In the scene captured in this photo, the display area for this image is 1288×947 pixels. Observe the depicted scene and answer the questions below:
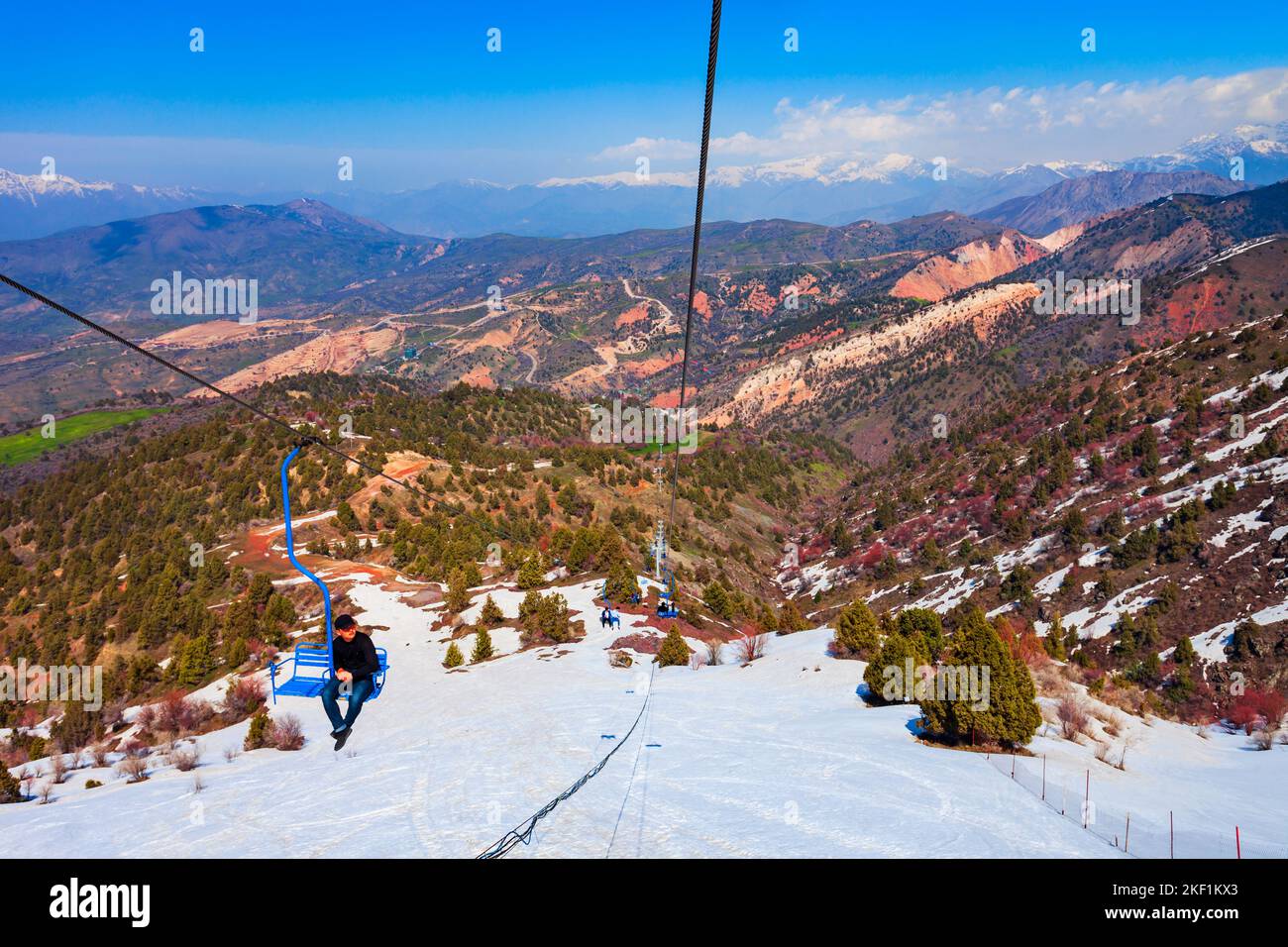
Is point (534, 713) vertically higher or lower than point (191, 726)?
higher

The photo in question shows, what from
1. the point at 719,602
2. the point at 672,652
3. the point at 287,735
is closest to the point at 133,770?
the point at 287,735

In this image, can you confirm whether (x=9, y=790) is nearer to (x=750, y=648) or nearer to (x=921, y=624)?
(x=750, y=648)

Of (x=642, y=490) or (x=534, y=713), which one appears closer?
(x=534, y=713)

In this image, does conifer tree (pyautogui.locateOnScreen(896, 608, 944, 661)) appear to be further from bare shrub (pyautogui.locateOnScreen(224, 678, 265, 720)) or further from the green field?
the green field

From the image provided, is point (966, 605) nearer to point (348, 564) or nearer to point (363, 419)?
point (348, 564)

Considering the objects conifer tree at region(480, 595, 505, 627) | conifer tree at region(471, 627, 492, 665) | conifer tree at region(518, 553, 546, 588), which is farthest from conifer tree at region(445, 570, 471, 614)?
conifer tree at region(471, 627, 492, 665)
